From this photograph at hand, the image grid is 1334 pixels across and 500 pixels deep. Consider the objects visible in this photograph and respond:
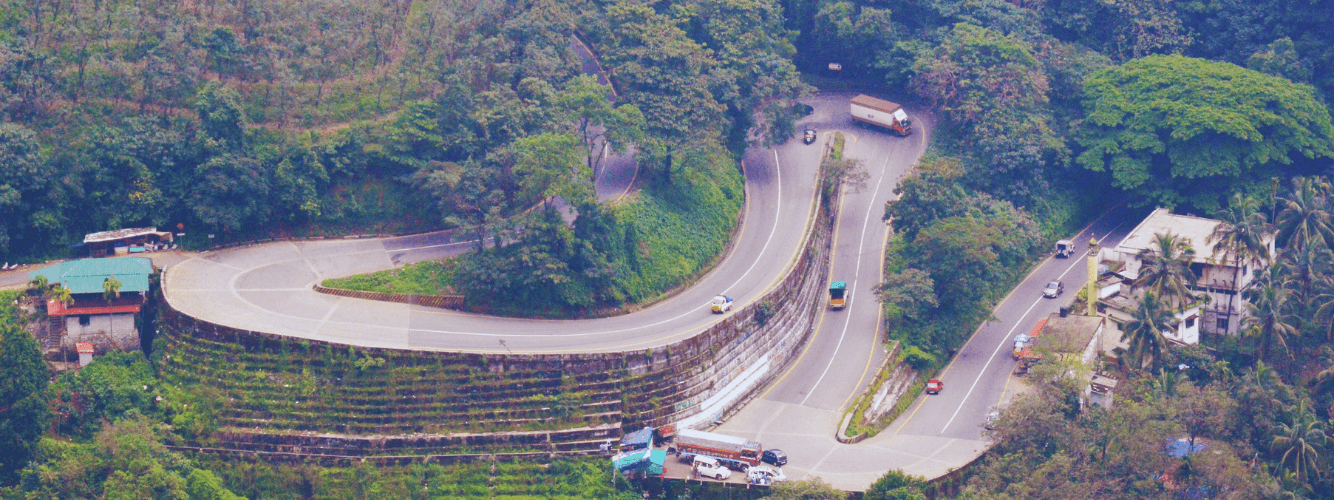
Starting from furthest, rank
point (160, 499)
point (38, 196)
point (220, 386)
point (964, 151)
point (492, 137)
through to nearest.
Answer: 1. point (964, 151)
2. point (492, 137)
3. point (38, 196)
4. point (220, 386)
5. point (160, 499)

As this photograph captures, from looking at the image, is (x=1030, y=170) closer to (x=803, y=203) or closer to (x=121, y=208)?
(x=803, y=203)

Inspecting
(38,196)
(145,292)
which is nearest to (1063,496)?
(145,292)

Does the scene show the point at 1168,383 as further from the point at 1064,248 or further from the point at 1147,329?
the point at 1064,248

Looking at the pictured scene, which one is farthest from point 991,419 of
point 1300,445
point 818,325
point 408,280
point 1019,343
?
point 408,280

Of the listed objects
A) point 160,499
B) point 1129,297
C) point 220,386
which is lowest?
point 160,499

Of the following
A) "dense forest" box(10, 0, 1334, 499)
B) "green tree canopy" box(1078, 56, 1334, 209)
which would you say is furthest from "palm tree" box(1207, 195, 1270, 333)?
"green tree canopy" box(1078, 56, 1334, 209)

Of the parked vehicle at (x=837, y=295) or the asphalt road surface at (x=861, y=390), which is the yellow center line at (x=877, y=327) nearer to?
the asphalt road surface at (x=861, y=390)

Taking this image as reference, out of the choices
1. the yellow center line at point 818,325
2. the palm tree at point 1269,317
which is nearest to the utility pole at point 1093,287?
the palm tree at point 1269,317

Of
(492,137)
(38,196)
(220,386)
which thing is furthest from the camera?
(492,137)
